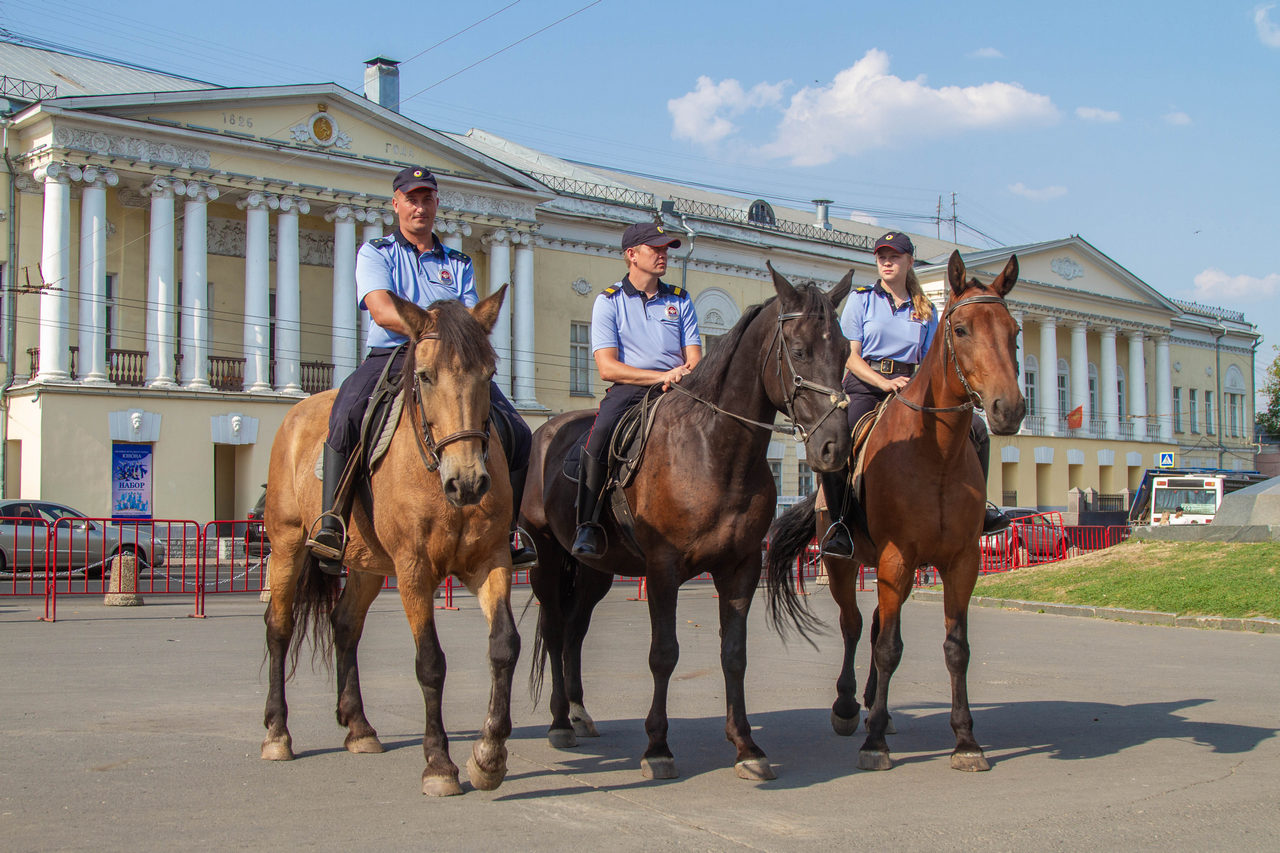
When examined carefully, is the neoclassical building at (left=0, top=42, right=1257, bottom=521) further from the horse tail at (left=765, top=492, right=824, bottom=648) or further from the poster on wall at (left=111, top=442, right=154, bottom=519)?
the horse tail at (left=765, top=492, right=824, bottom=648)

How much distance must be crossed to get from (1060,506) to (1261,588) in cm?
4915

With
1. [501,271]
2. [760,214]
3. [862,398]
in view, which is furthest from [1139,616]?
[760,214]

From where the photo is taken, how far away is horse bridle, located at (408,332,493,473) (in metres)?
5.61

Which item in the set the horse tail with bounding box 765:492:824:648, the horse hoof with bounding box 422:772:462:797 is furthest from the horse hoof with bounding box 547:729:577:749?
the horse tail with bounding box 765:492:824:648

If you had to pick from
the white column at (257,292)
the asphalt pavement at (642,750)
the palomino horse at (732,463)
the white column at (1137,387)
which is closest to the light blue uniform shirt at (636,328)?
the palomino horse at (732,463)

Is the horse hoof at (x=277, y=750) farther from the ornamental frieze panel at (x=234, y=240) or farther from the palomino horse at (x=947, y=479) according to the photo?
the ornamental frieze panel at (x=234, y=240)

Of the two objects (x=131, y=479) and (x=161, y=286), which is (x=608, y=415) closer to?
(x=131, y=479)

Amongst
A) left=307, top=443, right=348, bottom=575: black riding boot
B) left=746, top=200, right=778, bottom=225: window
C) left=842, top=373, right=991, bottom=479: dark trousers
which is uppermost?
left=746, top=200, right=778, bottom=225: window

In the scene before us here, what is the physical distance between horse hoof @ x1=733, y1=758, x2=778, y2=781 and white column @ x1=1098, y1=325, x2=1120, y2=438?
65.2 metres

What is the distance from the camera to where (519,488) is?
679cm

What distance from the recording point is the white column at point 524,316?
4350 centimetres

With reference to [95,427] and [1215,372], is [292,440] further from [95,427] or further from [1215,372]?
[1215,372]

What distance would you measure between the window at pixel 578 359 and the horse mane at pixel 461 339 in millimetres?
40186

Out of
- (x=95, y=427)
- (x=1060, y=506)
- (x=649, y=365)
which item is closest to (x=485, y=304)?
(x=649, y=365)
